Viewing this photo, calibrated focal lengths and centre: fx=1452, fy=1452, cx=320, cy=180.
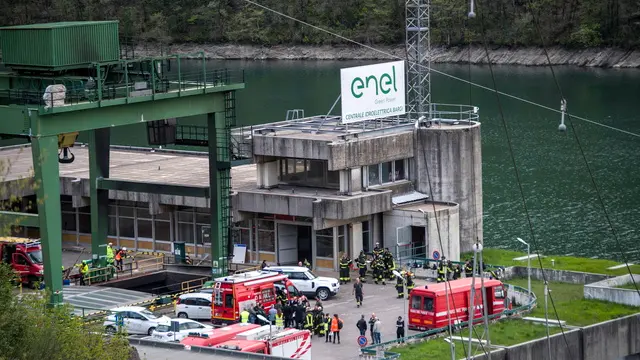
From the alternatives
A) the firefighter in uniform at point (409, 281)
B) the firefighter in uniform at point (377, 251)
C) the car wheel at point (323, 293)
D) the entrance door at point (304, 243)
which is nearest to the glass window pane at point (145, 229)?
the entrance door at point (304, 243)

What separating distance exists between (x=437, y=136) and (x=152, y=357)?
67.6ft

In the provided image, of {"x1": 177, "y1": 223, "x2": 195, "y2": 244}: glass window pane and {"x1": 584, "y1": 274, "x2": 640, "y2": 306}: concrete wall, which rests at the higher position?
{"x1": 177, "y1": 223, "x2": 195, "y2": 244}: glass window pane

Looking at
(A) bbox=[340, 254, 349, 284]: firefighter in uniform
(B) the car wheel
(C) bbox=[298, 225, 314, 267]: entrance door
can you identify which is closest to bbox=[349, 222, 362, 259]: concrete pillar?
(C) bbox=[298, 225, 314, 267]: entrance door

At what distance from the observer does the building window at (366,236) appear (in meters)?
53.2

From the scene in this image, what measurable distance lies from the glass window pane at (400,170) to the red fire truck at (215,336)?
16325 mm

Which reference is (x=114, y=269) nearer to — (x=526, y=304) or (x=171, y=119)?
(x=171, y=119)

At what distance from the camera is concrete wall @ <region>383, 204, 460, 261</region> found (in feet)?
172

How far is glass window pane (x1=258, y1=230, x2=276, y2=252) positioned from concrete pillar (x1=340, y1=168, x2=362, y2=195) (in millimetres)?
3113

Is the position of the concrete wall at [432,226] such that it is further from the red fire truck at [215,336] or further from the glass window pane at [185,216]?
the red fire truck at [215,336]

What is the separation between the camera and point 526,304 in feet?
149

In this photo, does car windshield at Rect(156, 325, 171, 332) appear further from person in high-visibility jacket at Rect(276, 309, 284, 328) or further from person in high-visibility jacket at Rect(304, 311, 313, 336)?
person in high-visibility jacket at Rect(304, 311, 313, 336)

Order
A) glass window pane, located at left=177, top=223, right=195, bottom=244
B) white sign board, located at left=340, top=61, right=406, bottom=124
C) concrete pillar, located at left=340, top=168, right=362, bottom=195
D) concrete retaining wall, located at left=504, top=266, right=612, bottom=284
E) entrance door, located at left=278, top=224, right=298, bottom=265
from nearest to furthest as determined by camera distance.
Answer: concrete retaining wall, located at left=504, top=266, right=612, bottom=284 → concrete pillar, located at left=340, top=168, right=362, bottom=195 → entrance door, located at left=278, top=224, right=298, bottom=265 → white sign board, located at left=340, top=61, right=406, bottom=124 → glass window pane, located at left=177, top=223, right=195, bottom=244

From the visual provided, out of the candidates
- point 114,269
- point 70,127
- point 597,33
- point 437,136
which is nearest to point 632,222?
point 437,136

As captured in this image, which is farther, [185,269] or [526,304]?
[185,269]
